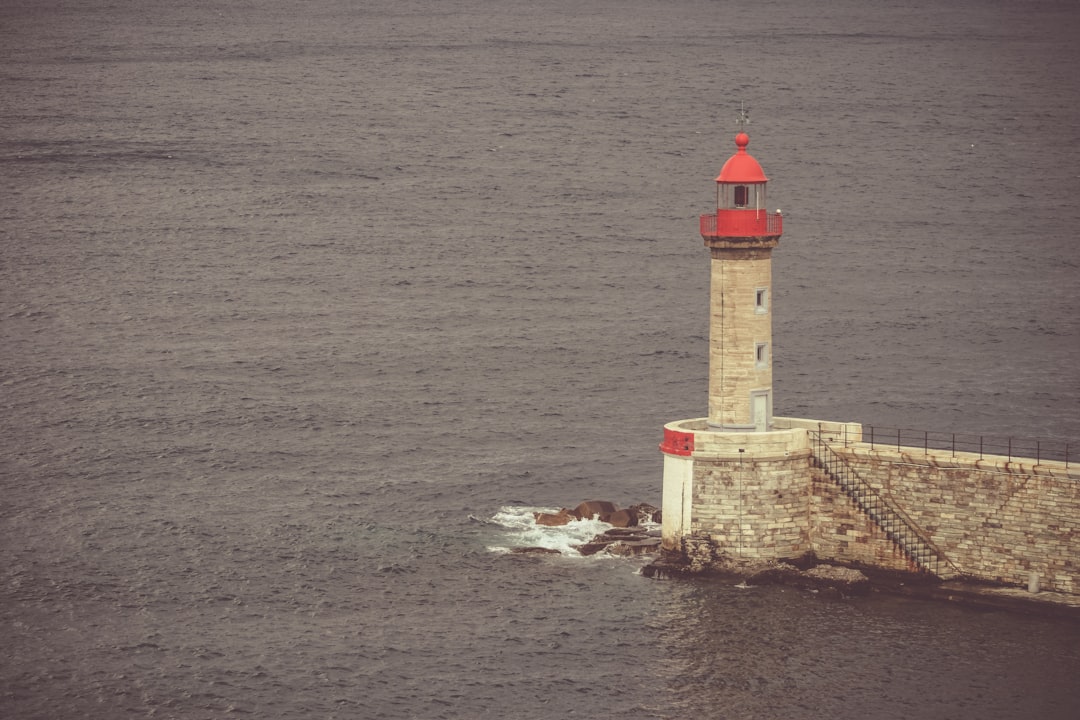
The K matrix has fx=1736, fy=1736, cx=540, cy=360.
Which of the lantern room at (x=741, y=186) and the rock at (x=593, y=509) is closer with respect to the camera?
the lantern room at (x=741, y=186)

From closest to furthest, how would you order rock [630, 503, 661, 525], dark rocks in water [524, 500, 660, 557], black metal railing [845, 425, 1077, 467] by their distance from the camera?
dark rocks in water [524, 500, 660, 557]
rock [630, 503, 661, 525]
black metal railing [845, 425, 1077, 467]

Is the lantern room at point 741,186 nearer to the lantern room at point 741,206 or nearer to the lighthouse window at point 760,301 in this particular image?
the lantern room at point 741,206

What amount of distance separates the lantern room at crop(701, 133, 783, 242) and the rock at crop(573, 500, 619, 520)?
975cm

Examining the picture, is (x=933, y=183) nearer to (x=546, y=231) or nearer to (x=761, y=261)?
(x=546, y=231)

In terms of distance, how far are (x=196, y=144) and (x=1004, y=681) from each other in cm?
10784

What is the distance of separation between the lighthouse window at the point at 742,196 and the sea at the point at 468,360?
35.9ft

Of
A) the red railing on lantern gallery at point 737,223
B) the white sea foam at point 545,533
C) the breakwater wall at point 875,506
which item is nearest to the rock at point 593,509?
the white sea foam at point 545,533

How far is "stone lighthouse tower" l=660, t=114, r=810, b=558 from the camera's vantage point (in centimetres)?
4769

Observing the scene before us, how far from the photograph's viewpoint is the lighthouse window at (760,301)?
49.0m

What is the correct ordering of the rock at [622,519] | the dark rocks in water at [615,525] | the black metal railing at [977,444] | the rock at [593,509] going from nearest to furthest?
1. the dark rocks in water at [615,525]
2. the rock at [622,519]
3. the rock at [593,509]
4. the black metal railing at [977,444]

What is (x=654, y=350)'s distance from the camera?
81250 millimetres

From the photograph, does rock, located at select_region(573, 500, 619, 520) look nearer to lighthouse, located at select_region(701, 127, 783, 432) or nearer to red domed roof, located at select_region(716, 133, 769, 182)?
lighthouse, located at select_region(701, 127, 783, 432)

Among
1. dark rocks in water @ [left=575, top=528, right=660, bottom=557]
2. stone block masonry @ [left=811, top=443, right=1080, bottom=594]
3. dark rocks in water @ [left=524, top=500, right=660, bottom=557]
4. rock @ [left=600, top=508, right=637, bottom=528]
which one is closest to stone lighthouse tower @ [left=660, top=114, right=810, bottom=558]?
stone block masonry @ [left=811, top=443, right=1080, bottom=594]

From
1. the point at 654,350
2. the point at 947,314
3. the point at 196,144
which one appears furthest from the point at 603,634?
the point at 196,144
